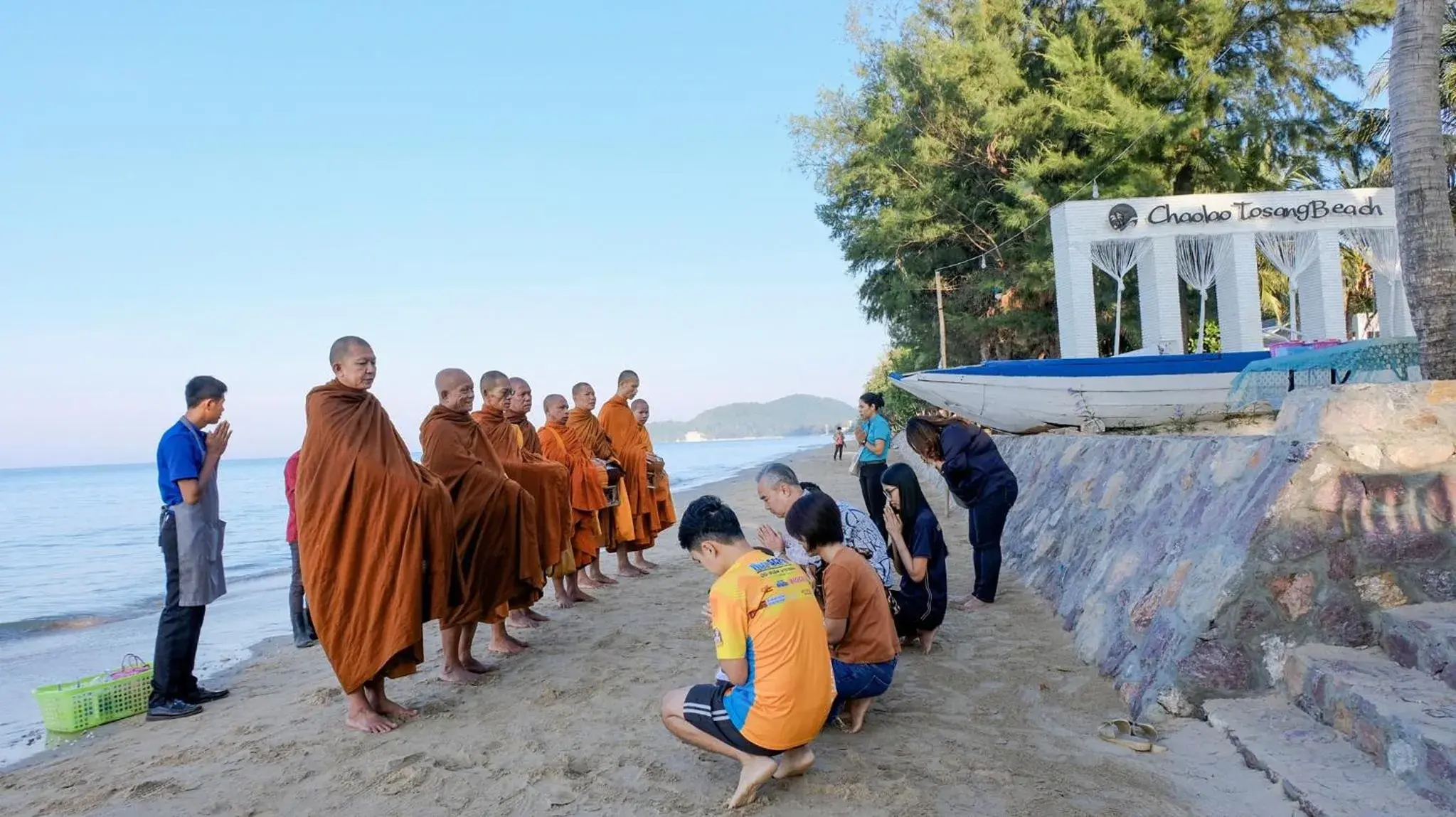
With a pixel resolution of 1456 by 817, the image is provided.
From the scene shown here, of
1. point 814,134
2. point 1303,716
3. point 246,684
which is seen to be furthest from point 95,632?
point 814,134

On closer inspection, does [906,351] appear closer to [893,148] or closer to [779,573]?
[893,148]

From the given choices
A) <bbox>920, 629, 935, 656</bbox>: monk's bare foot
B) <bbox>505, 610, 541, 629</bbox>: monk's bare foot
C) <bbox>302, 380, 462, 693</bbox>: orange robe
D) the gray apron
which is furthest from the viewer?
<bbox>505, 610, 541, 629</bbox>: monk's bare foot

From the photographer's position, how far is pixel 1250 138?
1852cm

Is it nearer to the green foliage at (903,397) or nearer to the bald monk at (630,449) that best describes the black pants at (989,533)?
the bald monk at (630,449)

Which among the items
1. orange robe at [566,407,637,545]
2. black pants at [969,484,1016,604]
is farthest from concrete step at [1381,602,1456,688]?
orange robe at [566,407,637,545]

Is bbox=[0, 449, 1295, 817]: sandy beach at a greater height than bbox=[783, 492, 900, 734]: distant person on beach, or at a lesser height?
lesser

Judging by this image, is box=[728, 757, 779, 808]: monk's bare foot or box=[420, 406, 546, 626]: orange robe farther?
box=[420, 406, 546, 626]: orange robe

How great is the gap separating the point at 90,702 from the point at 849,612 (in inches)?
172

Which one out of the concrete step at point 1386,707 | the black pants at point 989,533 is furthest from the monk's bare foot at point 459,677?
the concrete step at point 1386,707

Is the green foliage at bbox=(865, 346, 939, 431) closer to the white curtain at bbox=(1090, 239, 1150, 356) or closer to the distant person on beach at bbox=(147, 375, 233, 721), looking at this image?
the white curtain at bbox=(1090, 239, 1150, 356)

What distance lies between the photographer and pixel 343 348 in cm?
454

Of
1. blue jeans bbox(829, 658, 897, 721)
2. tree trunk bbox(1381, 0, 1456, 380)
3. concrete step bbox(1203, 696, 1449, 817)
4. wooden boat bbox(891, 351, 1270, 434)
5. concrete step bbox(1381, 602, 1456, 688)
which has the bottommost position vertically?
concrete step bbox(1203, 696, 1449, 817)

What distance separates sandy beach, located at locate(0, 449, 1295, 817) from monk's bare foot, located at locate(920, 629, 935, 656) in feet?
0.30

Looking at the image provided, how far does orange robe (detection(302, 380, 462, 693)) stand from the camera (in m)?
4.23
